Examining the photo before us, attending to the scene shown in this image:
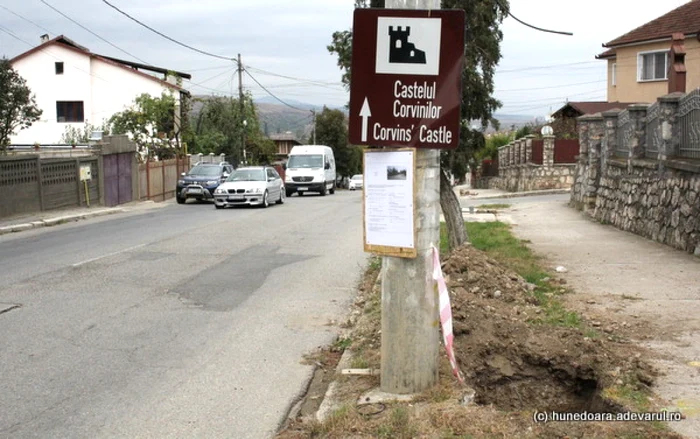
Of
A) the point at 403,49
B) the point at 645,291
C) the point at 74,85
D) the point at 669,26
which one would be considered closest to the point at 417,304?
the point at 403,49

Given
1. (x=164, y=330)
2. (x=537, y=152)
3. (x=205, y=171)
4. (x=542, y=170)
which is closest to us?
(x=164, y=330)

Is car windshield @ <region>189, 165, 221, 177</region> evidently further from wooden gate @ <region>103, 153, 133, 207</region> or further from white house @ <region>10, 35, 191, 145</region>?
white house @ <region>10, 35, 191, 145</region>

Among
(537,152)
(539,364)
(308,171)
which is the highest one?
(537,152)

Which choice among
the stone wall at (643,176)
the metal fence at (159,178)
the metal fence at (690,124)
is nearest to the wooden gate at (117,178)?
the metal fence at (159,178)

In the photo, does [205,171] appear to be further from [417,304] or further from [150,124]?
[417,304]

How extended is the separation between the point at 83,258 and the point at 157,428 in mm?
9184

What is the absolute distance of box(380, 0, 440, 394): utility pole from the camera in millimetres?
5410

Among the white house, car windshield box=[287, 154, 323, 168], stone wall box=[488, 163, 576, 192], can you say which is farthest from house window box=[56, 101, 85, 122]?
stone wall box=[488, 163, 576, 192]

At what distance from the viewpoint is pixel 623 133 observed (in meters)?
18.1

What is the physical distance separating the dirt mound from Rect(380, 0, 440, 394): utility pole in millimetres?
680

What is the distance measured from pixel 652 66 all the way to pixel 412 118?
34596 millimetres

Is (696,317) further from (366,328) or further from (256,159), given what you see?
(256,159)

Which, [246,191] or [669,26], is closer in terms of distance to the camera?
[246,191]

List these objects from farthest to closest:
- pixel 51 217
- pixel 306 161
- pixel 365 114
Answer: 1. pixel 306 161
2. pixel 51 217
3. pixel 365 114
